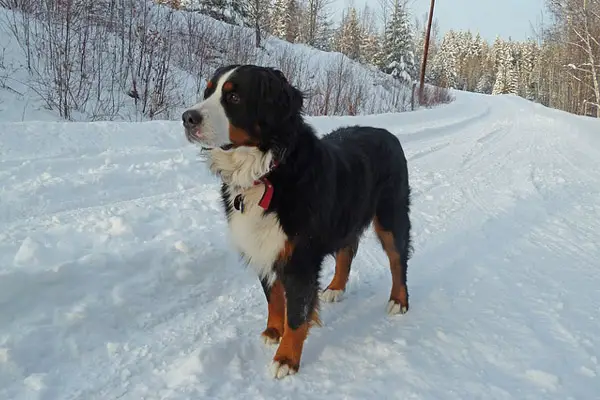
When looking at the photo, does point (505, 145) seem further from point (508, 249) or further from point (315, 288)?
point (315, 288)

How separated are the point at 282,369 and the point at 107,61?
9124 millimetres

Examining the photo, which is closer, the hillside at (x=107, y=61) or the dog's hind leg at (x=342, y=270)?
the dog's hind leg at (x=342, y=270)

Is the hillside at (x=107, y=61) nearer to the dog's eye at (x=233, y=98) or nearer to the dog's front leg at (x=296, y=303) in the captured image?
the dog's eye at (x=233, y=98)

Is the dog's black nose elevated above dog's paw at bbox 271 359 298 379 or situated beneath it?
elevated above

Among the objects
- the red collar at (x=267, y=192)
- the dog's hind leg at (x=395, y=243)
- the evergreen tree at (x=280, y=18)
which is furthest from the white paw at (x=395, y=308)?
the evergreen tree at (x=280, y=18)

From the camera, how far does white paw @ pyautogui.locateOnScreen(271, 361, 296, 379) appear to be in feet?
8.29

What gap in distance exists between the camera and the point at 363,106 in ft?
54.7

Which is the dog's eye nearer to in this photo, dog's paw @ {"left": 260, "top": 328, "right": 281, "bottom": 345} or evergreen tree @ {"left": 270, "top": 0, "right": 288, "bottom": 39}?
dog's paw @ {"left": 260, "top": 328, "right": 281, "bottom": 345}

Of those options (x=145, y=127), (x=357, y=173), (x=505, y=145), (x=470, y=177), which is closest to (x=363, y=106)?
(x=505, y=145)

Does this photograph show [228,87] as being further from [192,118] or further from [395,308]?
[395,308]

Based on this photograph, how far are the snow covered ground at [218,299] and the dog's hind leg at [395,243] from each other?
0.15 metres

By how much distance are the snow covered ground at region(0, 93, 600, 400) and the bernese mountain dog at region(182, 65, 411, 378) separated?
380 millimetres

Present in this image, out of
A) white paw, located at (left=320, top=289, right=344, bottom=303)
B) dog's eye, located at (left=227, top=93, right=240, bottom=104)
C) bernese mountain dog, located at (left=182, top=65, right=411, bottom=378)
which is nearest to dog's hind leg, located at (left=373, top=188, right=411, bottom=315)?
white paw, located at (left=320, top=289, right=344, bottom=303)

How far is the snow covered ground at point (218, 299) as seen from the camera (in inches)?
96.7
